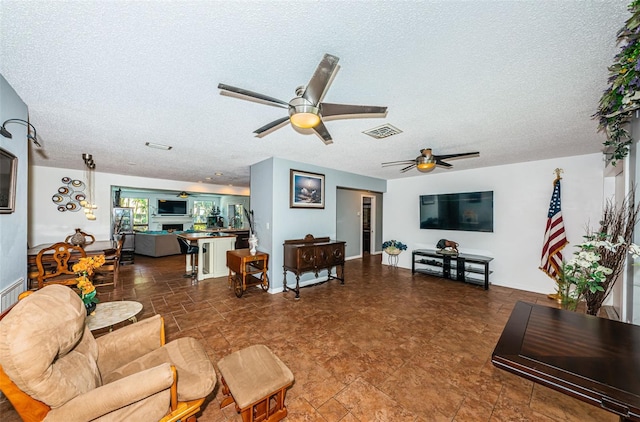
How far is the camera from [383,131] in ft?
9.16

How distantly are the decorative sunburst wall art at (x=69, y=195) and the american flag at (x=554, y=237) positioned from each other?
9962 millimetres

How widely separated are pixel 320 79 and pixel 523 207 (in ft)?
16.3

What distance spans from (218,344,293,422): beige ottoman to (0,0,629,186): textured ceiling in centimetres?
206

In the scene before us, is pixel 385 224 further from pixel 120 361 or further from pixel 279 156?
pixel 120 361

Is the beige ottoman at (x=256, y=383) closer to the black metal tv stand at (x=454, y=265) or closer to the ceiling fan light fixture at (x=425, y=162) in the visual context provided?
the ceiling fan light fixture at (x=425, y=162)

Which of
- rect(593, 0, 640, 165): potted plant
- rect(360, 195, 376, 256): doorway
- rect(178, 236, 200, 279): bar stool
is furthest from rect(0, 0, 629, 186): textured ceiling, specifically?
rect(360, 195, 376, 256): doorway

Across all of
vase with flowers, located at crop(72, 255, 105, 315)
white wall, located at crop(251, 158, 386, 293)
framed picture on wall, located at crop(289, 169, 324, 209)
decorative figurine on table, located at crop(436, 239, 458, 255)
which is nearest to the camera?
vase with flowers, located at crop(72, 255, 105, 315)

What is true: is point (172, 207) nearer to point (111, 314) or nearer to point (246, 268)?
point (246, 268)

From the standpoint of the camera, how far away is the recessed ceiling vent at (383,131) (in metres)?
2.66

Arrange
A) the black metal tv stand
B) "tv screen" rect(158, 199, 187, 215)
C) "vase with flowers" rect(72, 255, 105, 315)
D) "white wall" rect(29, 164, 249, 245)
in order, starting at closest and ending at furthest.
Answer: "vase with flowers" rect(72, 255, 105, 315)
the black metal tv stand
"white wall" rect(29, 164, 249, 245)
"tv screen" rect(158, 199, 187, 215)

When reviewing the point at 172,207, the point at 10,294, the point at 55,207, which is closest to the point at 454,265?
the point at 10,294

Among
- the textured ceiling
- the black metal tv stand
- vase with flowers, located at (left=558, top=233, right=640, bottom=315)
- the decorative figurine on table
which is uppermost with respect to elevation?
the textured ceiling

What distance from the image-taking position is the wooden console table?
396cm

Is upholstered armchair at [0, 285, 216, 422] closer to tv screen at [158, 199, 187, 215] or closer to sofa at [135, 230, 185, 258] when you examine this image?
sofa at [135, 230, 185, 258]
